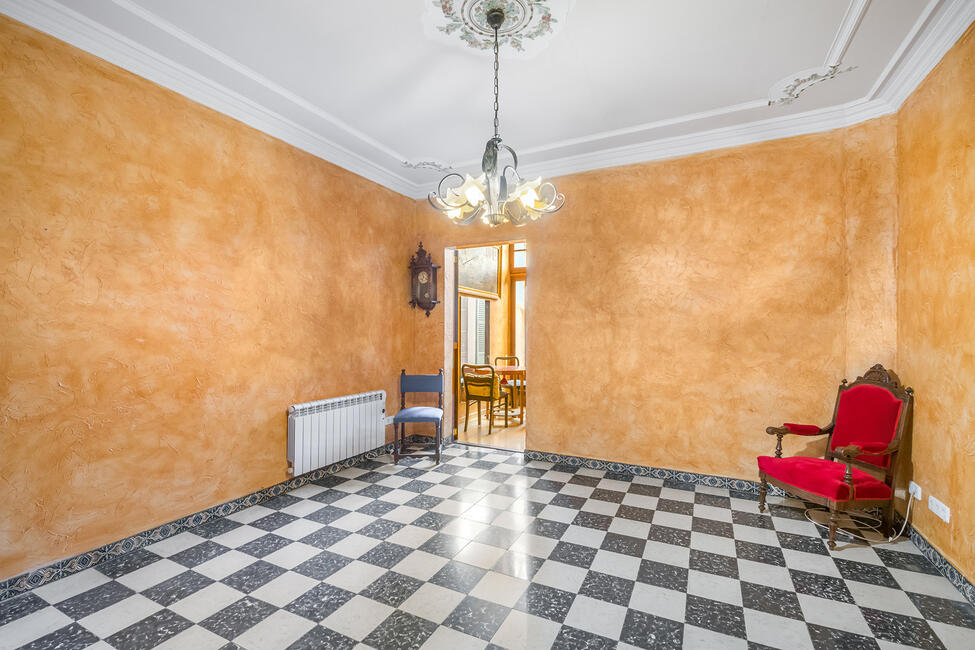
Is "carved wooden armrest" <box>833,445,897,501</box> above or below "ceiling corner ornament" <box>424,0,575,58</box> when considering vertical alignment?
Answer: below

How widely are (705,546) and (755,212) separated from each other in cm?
293

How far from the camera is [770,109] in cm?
363

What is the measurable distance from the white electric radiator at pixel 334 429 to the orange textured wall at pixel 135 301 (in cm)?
14

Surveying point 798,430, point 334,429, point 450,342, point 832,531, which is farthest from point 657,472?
point 334,429

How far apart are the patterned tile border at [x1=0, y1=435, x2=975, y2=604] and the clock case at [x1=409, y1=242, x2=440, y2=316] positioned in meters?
1.85

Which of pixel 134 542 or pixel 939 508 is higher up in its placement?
pixel 939 508

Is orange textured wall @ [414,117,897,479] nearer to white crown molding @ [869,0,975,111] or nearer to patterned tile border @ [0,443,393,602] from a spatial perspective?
white crown molding @ [869,0,975,111]

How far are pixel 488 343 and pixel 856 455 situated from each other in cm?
582

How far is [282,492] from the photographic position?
3.91 meters

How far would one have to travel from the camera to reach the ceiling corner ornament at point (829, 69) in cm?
253

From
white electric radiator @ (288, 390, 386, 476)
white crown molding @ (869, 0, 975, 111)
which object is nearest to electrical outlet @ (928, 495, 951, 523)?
white crown molding @ (869, 0, 975, 111)

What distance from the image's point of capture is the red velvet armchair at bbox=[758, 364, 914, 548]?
2943 mm

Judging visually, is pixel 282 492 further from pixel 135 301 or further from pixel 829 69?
pixel 829 69

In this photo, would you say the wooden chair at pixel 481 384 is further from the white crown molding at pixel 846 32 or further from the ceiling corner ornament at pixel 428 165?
the white crown molding at pixel 846 32
